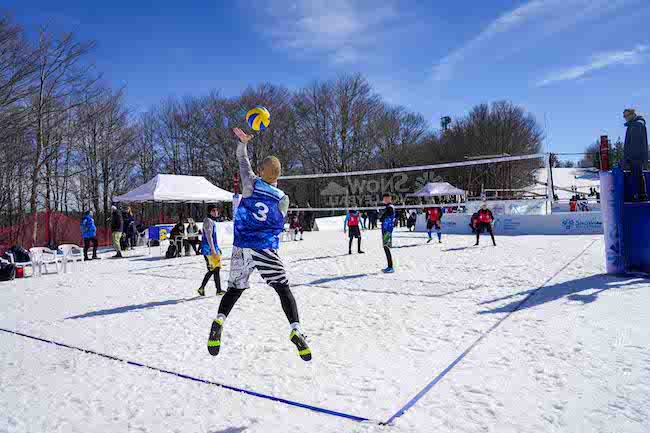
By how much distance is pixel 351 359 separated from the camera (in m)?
3.72

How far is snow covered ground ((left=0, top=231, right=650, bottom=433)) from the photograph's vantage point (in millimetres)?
2641

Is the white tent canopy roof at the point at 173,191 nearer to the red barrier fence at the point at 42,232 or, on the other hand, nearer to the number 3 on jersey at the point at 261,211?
the red barrier fence at the point at 42,232

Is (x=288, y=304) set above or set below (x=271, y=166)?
below

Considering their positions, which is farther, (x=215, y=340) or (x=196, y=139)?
(x=196, y=139)

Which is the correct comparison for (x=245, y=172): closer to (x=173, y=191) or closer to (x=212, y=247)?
(x=212, y=247)

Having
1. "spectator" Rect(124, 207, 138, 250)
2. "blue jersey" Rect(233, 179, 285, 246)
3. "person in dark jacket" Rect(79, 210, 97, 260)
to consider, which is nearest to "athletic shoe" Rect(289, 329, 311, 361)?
"blue jersey" Rect(233, 179, 285, 246)

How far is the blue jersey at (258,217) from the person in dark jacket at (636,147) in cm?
689

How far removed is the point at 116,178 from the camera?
26.2 meters

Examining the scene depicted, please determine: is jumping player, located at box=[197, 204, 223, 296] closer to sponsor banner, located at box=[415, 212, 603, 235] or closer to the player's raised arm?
the player's raised arm

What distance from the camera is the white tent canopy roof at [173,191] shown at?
16.8m

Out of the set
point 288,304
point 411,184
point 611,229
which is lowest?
point 288,304

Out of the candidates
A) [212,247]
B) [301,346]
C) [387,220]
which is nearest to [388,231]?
[387,220]

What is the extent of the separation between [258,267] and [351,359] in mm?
1278

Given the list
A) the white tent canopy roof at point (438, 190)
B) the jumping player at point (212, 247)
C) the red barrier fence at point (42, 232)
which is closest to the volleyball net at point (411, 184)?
the white tent canopy roof at point (438, 190)
